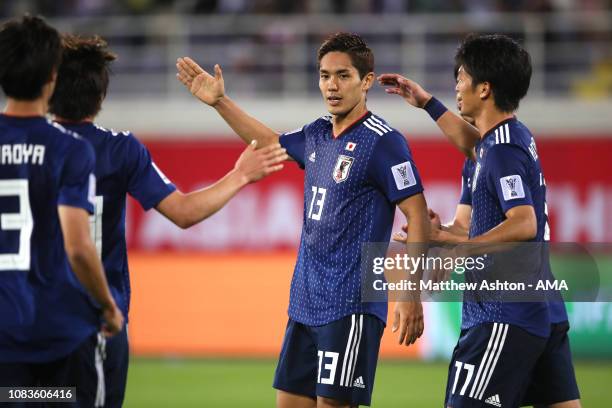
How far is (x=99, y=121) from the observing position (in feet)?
53.8

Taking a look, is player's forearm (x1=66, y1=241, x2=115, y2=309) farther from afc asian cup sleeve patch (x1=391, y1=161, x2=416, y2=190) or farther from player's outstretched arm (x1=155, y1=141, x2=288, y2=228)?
afc asian cup sleeve patch (x1=391, y1=161, x2=416, y2=190)

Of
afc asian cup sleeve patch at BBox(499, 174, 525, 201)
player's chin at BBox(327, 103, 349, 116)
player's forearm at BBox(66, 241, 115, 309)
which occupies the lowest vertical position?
player's forearm at BBox(66, 241, 115, 309)

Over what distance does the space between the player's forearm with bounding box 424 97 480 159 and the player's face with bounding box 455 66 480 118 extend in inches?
17.3

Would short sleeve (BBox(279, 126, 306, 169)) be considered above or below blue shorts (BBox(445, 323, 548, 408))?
above

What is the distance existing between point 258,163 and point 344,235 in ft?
2.71

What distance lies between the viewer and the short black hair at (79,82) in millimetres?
5055

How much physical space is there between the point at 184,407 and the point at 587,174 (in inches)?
293

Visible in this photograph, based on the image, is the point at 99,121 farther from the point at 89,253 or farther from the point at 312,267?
the point at 89,253

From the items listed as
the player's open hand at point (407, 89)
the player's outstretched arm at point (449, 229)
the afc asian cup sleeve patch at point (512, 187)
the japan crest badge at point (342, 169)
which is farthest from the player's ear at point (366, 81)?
the afc asian cup sleeve patch at point (512, 187)

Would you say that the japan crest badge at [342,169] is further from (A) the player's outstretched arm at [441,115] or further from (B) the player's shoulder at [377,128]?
(A) the player's outstretched arm at [441,115]

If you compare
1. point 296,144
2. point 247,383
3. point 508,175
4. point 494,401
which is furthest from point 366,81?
point 247,383

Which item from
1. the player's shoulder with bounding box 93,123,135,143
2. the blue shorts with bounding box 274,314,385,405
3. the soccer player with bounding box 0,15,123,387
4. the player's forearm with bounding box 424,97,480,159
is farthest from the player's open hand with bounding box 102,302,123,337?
the player's forearm with bounding box 424,97,480,159

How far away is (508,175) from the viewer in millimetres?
5297

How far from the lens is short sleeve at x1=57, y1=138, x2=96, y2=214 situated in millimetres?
4465
